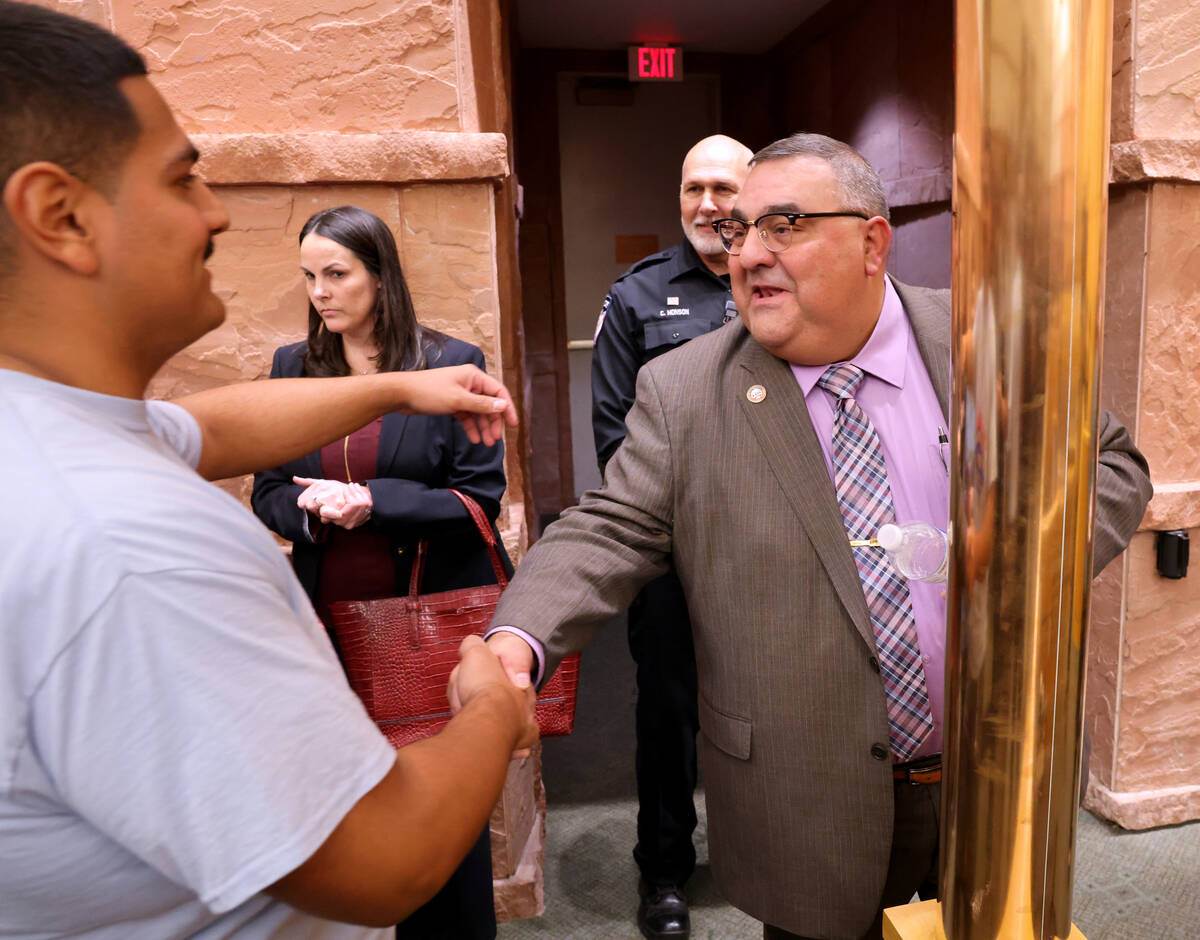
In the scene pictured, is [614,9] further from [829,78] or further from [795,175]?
[795,175]

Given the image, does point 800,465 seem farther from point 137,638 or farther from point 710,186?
point 710,186

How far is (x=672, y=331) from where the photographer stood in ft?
9.75

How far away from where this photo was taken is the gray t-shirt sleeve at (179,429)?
45.4 inches

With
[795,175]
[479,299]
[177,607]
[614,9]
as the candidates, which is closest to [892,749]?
→ [795,175]

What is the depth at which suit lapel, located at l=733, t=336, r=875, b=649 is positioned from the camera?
61.6 inches

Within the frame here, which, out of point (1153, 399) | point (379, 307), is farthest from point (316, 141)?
point (1153, 399)

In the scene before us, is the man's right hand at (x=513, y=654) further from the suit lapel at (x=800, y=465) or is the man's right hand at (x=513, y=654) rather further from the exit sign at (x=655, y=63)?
the exit sign at (x=655, y=63)

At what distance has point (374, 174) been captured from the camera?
2.55 metres

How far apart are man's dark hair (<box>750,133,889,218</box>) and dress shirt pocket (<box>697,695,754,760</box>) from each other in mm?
942

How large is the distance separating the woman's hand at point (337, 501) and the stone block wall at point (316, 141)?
67cm

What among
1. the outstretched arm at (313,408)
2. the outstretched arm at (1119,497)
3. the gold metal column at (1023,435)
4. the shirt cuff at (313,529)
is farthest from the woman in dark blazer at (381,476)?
the gold metal column at (1023,435)

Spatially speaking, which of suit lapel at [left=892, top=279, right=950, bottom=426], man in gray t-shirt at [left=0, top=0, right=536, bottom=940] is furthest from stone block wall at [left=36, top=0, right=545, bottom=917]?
man in gray t-shirt at [left=0, top=0, right=536, bottom=940]

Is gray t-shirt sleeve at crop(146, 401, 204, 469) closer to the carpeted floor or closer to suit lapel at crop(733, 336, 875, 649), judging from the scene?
suit lapel at crop(733, 336, 875, 649)

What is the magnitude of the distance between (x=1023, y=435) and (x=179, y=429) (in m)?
1.06
